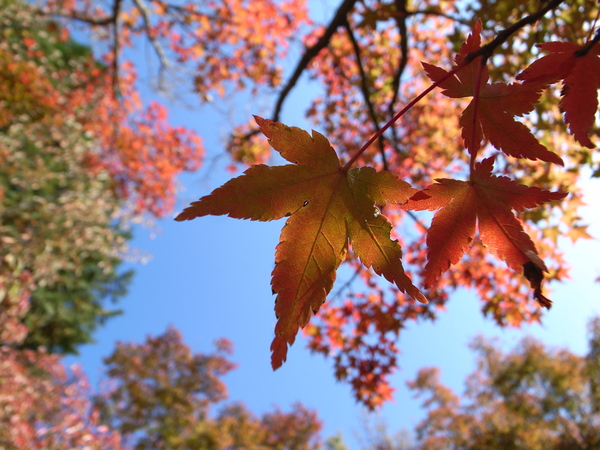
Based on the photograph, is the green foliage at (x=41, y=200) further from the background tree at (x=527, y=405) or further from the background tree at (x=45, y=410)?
the background tree at (x=527, y=405)

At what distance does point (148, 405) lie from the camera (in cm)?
918

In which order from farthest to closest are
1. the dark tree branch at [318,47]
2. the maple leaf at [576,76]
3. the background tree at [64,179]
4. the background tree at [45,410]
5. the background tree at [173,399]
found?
the background tree at [173,399], the background tree at [64,179], the background tree at [45,410], the dark tree branch at [318,47], the maple leaf at [576,76]

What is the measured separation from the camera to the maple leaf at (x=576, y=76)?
743 mm

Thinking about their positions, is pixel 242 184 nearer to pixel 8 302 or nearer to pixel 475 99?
pixel 475 99

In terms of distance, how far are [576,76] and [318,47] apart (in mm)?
3244

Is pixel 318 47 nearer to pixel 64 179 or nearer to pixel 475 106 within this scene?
pixel 475 106

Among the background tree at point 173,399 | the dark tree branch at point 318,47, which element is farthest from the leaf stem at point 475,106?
the background tree at point 173,399

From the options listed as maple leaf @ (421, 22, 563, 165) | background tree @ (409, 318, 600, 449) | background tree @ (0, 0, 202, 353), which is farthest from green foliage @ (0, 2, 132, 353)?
background tree @ (409, 318, 600, 449)

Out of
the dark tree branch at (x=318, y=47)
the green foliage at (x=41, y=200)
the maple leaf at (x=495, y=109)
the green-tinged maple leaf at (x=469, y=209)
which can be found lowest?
the green-tinged maple leaf at (x=469, y=209)

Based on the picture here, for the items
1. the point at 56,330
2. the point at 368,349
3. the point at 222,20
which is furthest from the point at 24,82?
the point at 56,330

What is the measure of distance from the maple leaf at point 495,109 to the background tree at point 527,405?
1056 cm

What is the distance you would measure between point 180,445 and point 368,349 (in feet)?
24.3

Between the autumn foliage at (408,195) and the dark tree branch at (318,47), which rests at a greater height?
the dark tree branch at (318,47)

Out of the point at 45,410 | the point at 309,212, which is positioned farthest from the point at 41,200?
the point at 309,212
